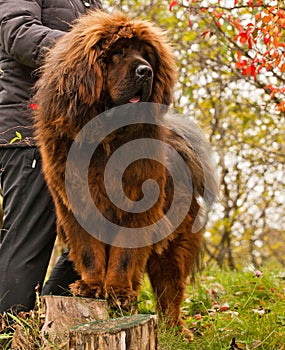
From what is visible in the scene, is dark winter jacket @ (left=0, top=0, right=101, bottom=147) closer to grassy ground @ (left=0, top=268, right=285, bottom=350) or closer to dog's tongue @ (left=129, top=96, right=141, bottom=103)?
dog's tongue @ (left=129, top=96, right=141, bottom=103)

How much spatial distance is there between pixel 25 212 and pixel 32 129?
0.60 metres

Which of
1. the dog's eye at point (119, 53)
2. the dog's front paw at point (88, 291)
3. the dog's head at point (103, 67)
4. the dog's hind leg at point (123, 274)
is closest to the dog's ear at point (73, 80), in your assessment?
the dog's head at point (103, 67)

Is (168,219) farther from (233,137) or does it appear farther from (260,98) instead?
(233,137)

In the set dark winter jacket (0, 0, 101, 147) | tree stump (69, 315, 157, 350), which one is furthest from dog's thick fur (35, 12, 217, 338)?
tree stump (69, 315, 157, 350)

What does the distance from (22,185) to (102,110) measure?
2.75ft

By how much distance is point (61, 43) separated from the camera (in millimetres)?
3672

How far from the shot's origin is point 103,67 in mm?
3557

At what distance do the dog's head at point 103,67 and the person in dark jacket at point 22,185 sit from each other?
0.24m

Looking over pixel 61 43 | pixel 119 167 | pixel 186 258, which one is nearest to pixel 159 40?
pixel 61 43

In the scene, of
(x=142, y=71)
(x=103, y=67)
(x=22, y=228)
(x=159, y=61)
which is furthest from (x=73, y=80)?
(x=22, y=228)

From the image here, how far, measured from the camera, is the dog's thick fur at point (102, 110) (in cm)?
352

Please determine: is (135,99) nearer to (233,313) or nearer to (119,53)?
(119,53)

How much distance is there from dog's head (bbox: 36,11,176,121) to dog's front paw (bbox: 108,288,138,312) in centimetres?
121

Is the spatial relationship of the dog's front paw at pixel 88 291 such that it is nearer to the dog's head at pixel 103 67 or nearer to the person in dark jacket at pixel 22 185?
the person in dark jacket at pixel 22 185
